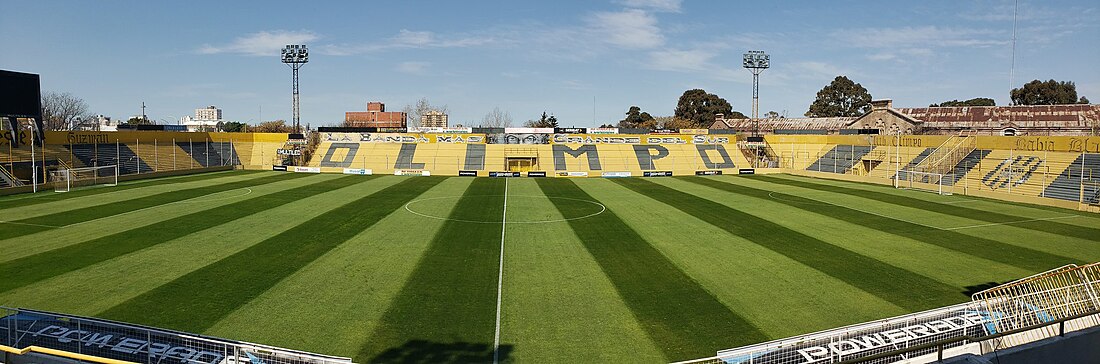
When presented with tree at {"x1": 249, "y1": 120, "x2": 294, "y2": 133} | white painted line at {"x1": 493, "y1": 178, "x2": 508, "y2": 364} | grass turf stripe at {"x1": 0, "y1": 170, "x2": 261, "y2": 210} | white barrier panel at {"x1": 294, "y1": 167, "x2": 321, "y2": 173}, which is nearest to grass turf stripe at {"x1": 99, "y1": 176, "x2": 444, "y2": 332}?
white painted line at {"x1": 493, "y1": 178, "x2": 508, "y2": 364}

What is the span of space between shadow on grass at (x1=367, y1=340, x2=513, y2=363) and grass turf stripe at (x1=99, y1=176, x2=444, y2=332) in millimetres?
4177

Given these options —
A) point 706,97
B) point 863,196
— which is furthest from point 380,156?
point 706,97

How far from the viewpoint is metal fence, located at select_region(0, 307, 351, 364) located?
27.5 ft

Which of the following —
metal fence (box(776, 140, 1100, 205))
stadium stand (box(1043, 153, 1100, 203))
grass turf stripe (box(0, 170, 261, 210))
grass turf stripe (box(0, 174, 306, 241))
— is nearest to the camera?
grass turf stripe (box(0, 174, 306, 241))

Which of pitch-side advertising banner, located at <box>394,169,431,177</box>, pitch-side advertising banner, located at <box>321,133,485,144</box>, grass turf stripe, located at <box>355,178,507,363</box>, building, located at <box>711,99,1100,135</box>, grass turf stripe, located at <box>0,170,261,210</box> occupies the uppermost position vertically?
building, located at <box>711,99,1100,135</box>

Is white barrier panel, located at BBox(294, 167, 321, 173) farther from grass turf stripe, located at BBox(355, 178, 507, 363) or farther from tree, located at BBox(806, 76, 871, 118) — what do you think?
tree, located at BBox(806, 76, 871, 118)

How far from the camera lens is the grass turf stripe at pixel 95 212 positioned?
69.3 ft

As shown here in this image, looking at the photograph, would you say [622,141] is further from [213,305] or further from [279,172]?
[213,305]

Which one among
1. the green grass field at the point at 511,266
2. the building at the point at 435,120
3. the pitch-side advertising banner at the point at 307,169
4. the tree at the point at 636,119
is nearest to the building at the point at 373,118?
the building at the point at 435,120

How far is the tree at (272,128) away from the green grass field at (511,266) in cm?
8657

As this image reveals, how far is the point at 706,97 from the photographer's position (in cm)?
12575

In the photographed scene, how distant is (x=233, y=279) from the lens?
14.8 meters

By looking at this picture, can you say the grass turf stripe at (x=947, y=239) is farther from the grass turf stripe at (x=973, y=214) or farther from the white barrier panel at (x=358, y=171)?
the white barrier panel at (x=358, y=171)

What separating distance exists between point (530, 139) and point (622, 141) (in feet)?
34.9
